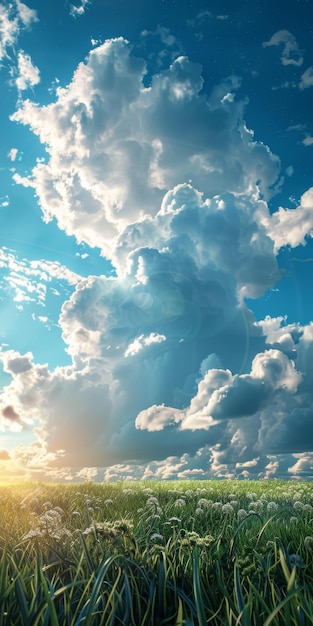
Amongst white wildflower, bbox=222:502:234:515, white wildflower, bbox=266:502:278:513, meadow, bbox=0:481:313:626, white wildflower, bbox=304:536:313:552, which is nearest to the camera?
meadow, bbox=0:481:313:626

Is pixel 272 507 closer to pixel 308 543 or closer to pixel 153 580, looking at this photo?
pixel 308 543

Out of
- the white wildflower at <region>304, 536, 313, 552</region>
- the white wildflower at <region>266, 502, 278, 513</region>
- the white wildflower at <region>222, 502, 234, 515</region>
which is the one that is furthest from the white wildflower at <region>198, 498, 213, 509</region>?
the white wildflower at <region>304, 536, 313, 552</region>

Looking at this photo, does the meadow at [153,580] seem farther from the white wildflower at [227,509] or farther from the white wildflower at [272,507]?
the white wildflower at [272,507]

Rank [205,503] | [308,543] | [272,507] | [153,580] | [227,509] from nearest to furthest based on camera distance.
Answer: [153,580], [308,543], [227,509], [205,503], [272,507]

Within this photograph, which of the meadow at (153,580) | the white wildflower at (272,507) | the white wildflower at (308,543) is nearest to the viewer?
the meadow at (153,580)

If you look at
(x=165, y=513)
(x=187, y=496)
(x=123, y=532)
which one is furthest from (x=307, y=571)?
(x=187, y=496)

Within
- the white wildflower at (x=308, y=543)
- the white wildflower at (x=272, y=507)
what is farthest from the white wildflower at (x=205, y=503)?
the white wildflower at (x=308, y=543)

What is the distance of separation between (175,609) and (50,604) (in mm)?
1505

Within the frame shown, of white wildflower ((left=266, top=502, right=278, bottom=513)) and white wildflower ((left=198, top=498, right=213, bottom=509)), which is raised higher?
white wildflower ((left=198, top=498, right=213, bottom=509))

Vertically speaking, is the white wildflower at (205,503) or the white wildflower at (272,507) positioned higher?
the white wildflower at (205,503)

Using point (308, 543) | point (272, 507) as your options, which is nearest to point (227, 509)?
point (272, 507)

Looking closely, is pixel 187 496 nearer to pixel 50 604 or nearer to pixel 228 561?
pixel 228 561

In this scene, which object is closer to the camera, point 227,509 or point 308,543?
point 308,543

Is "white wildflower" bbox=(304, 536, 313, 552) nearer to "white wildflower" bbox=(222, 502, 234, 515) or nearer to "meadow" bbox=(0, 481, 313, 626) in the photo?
"meadow" bbox=(0, 481, 313, 626)
